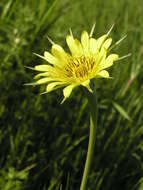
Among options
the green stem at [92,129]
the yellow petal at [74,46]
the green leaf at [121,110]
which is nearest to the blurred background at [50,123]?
the green leaf at [121,110]

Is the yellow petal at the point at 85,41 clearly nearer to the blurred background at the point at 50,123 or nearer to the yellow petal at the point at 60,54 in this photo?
the yellow petal at the point at 60,54

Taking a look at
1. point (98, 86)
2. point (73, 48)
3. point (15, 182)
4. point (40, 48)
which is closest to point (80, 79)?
point (73, 48)

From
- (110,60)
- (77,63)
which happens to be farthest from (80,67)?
(110,60)

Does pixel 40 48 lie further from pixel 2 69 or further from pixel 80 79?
pixel 80 79

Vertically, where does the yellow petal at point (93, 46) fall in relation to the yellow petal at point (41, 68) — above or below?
below

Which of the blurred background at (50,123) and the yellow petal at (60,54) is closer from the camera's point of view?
the yellow petal at (60,54)

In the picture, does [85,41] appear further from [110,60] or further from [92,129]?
[92,129]

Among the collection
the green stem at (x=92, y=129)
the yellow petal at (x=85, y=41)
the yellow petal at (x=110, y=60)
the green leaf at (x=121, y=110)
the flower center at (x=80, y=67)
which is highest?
the yellow petal at (x=85, y=41)

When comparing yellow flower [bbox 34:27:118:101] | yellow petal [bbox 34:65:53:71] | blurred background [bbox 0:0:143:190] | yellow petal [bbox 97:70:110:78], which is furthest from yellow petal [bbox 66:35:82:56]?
blurred background [bbox 0:0:143:190]
